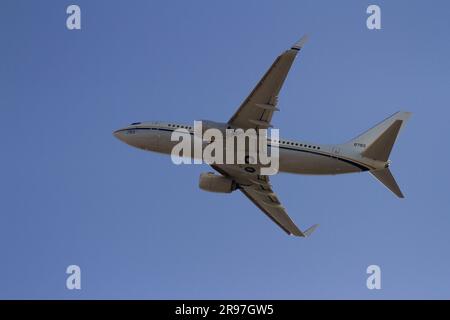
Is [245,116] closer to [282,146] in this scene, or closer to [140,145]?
[282,146]

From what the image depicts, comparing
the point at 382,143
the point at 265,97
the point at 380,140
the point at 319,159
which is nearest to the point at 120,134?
the point at 265,97

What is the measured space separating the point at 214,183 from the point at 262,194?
4.06 metres

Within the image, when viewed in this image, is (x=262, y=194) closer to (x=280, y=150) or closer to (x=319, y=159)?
(x=280, y=150)

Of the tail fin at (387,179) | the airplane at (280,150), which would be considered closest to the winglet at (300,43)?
the airplane at (280,150)

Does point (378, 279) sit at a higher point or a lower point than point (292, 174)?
lower

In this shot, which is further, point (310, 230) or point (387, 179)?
point (310, 230)

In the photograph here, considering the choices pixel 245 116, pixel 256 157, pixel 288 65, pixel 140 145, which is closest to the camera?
pixel 288 65

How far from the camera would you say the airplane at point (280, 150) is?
156 feet

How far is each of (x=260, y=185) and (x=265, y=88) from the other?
39.8 feet

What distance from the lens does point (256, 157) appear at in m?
52.8

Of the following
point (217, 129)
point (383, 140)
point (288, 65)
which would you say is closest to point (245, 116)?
point (217, 129)

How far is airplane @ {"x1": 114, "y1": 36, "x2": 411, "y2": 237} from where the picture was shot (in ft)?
156

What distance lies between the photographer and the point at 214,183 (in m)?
57.2

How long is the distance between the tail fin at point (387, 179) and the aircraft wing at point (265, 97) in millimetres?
8542
